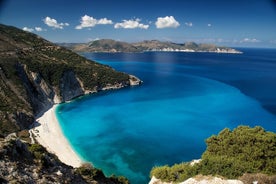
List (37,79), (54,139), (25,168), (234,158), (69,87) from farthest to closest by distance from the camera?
(69,87) → (37,79) → (54,139) → (234,158) → (25,168)

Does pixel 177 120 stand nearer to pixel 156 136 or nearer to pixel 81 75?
pixel 156 136

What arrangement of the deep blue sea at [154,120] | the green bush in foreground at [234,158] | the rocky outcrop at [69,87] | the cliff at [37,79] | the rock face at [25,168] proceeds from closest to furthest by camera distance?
the rock face at [25,168], the green bush in foreground at [234,158], the deep blue sea at [154,120], the cliff at [37,79], the rocky outcrop at [69,87]

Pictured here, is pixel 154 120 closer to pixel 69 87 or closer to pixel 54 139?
pixel 54 139

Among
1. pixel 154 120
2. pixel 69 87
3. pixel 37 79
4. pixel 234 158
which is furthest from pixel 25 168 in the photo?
pixel 69 87

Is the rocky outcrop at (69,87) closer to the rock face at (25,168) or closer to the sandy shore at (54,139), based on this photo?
the sandy shore at (54,139)

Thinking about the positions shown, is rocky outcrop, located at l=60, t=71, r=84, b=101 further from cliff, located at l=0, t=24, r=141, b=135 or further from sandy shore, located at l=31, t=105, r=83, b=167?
sandy shore, located at l=31, t=105, r=83, b=167

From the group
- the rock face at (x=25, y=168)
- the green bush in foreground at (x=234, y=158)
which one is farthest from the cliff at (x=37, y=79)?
the green bush in foreground at (x=234, y=158)
